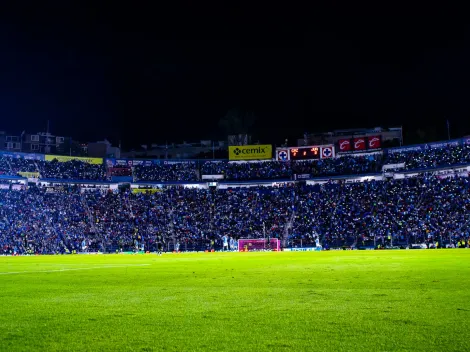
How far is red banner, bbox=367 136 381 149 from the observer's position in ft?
285

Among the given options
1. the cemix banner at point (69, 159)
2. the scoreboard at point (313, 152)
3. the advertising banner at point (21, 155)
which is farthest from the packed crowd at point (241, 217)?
the advertising banner at point (21, 155)

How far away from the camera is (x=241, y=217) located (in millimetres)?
75625

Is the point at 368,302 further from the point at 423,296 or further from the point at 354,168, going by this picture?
the point at 354,168

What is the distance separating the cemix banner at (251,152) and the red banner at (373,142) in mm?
19330

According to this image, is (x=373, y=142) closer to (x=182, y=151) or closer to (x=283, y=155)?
(x=283, y=155)

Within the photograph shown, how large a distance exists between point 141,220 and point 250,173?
27.5 meters

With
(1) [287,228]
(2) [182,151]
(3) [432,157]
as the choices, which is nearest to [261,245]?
(1) [287,228]

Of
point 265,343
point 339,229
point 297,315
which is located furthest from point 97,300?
point 339,229

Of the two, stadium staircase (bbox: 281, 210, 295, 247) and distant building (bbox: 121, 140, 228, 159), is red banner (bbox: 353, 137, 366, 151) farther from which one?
distant building (bbox: 121, 140, 228, 159)

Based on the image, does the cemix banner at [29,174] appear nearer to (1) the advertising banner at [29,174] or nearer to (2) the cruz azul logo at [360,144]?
(1) the advertising banner at [29,174]

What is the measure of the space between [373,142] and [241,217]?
1203 inches

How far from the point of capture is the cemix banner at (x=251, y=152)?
95812 millimetres

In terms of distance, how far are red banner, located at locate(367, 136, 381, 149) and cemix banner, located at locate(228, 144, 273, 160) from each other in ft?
63.4

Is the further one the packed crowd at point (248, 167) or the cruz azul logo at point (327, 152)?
the cruz azul logo at point (327, 152)
